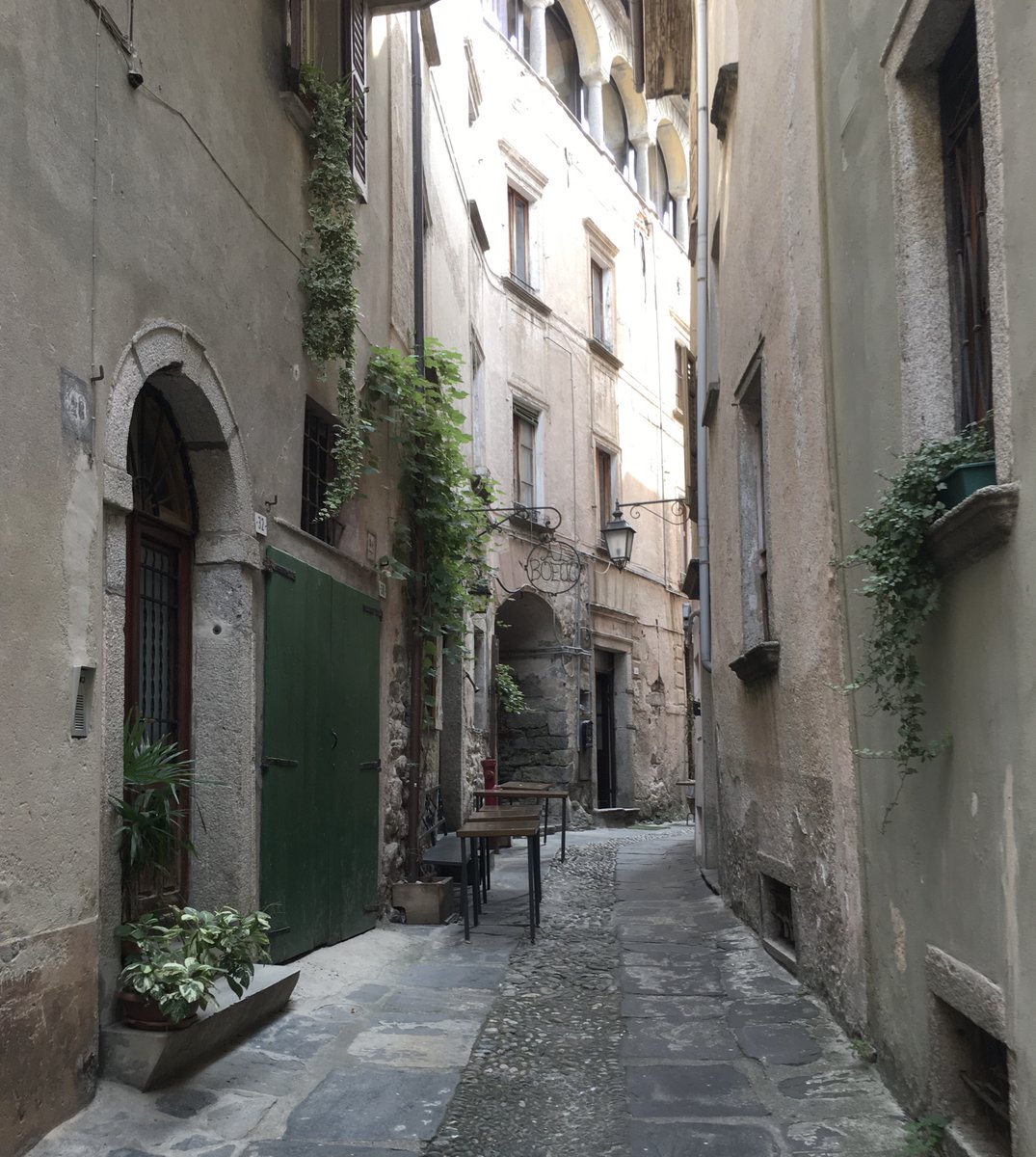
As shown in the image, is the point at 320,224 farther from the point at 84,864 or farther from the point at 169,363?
the point at 84,864

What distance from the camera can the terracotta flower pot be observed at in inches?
156

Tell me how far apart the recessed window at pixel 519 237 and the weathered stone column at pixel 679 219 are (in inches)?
253

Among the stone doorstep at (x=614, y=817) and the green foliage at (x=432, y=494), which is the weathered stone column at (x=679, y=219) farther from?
the green foliage at (x=432, y=494)

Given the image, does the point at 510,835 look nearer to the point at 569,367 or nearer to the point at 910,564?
the point at 910,564

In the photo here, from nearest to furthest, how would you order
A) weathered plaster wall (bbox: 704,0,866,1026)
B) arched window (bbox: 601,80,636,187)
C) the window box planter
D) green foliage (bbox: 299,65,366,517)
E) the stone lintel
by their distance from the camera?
the stone lintel → the window box planter → weathered plaster wall (bbox: 704,0,866,1026) → green foliage (bbox: 299,65,366,517) → arched window (bbox: 601,80,636,187)

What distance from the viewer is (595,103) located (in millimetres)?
18000

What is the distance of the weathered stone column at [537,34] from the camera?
53.2ft

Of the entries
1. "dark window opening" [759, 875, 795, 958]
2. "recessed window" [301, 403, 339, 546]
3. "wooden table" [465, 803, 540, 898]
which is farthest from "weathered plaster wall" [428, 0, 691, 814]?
"dark window opening" [759, 875, 795, 958]

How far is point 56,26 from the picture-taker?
3840 millimetres

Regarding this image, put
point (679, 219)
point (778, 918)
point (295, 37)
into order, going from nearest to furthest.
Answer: point (295, 37) < point (778, 918) < point (679, 219)

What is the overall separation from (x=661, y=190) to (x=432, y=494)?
1453 centimetres

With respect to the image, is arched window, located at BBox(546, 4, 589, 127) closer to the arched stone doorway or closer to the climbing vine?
the arched stone doorway

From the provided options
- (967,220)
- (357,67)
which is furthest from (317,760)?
(967,220)

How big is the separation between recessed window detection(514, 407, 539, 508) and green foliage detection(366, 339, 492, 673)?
20.6 ft
